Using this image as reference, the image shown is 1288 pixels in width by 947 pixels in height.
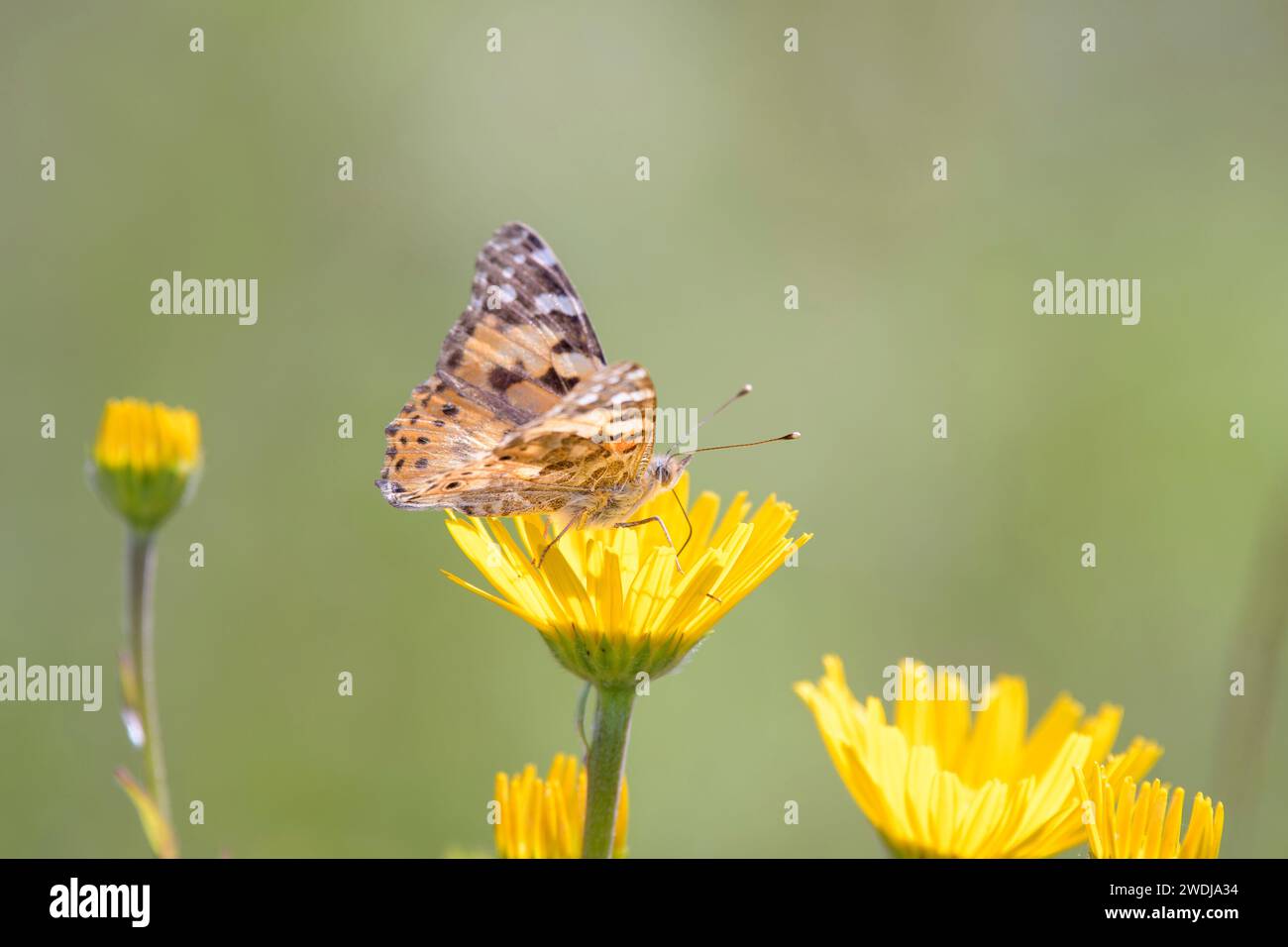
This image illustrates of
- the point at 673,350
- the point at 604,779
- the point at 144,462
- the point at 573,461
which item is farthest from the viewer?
the point at 673,350

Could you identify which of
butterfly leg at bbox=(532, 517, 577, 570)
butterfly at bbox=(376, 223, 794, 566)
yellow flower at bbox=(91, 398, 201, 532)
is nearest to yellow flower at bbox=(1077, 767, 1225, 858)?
butterfly at bbox=(376, 223, 794, 566)

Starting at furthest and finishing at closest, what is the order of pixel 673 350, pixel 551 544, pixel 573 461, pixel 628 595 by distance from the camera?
pixel 673 350, pixel 573 461, pixel 551 544, pixel 628 595

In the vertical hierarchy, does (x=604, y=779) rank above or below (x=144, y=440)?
below

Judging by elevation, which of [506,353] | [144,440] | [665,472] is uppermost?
[506,353]

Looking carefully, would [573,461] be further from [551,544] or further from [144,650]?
[144,650]

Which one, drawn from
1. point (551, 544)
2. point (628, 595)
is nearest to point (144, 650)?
point (551, 544)

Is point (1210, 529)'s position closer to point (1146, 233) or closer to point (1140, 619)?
point (1140, 619)

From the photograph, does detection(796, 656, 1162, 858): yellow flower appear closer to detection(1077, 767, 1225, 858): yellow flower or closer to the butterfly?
detection(1077, 767, 1225, 858): yellow flower

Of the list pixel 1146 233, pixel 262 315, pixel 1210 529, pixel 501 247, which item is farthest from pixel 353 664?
pixel 1146 233
